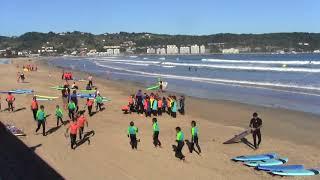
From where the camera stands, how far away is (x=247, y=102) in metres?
28.9

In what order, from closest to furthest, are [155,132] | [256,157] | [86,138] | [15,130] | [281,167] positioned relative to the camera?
[281,167] → [256,157] → [155,132] → [86,138] → [15,130]

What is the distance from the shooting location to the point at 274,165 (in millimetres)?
13312

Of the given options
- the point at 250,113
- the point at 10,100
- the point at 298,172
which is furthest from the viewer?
the point at 250,113

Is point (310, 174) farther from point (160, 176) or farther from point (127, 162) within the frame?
point (127, 162)

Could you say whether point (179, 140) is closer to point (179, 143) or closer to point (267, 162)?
point (179, 143)

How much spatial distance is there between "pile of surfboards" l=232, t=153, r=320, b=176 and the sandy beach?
224 millimetres

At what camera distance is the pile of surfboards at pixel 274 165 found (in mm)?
12469

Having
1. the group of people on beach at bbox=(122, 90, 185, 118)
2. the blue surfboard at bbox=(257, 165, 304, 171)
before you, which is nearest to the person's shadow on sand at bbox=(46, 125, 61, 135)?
the group of people on beach at bbox=(122, 90, 185, 118)

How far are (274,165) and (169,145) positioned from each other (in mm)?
4024

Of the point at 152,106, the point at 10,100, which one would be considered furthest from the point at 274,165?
the point at 10,100

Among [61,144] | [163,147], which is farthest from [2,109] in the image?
[163,147]

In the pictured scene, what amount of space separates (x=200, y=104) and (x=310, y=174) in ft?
51.7

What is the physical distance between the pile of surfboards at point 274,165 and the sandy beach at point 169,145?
22 centimetres

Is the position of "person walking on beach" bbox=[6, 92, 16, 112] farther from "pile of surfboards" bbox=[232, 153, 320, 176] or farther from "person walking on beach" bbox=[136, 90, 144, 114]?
"pile of surfboards" bbox=[232, 153, 320, 176]
